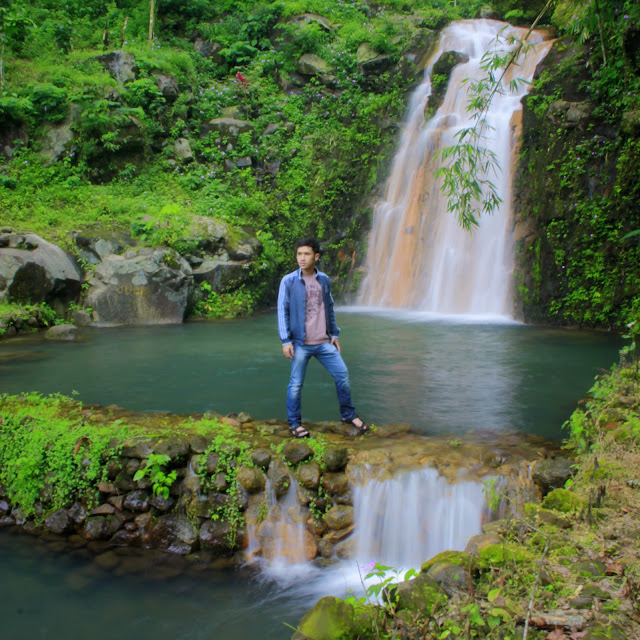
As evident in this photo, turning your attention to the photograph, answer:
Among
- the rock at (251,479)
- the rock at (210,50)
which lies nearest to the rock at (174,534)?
the rock at (251,479)

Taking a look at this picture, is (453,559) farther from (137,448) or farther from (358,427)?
(137,448)

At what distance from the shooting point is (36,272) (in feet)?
37.6

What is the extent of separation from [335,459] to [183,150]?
1473 cm

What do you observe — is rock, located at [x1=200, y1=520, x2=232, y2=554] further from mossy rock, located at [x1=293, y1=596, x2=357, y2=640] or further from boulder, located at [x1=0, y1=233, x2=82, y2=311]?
boulder, located at [x1=0, y1=233, x2=82, y2=311]

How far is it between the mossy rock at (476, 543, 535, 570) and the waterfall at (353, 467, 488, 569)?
60.2 inches

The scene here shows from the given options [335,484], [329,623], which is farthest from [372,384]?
[329,623]

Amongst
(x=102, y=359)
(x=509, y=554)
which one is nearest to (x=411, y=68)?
(x=102, y=359)

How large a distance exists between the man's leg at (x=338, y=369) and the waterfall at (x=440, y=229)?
8.63 metres

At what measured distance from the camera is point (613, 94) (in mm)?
11477

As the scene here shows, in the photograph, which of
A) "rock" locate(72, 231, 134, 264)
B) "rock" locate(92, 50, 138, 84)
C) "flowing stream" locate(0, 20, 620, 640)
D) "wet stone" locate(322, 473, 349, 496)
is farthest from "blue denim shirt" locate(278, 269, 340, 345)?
"rock" locate(92, 50, 138, 84)

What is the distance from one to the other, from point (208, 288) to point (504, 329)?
283 inches

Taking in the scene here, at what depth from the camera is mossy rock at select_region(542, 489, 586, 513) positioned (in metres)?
3.35

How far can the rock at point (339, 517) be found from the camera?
14.5ft

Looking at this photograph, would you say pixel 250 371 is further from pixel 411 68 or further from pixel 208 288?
pixel 411 68
